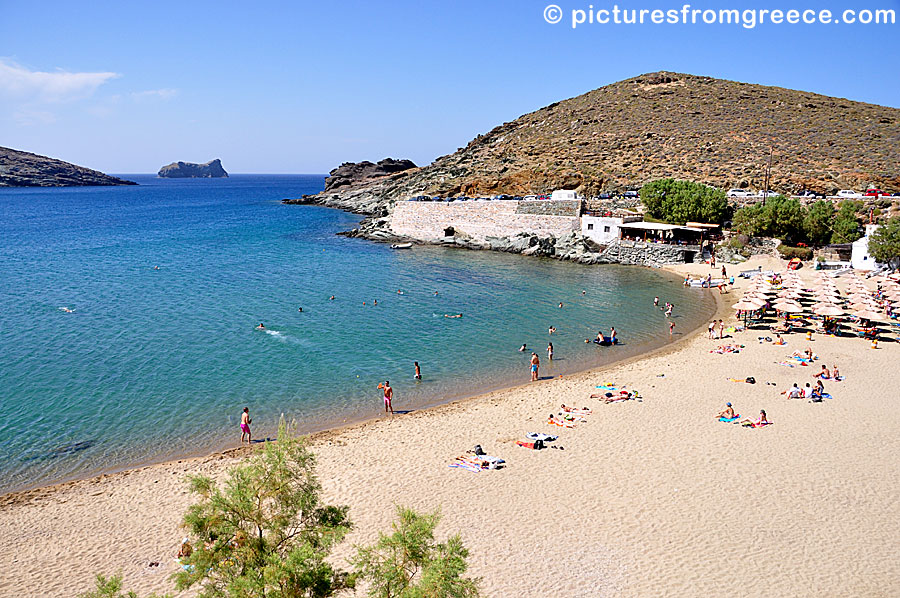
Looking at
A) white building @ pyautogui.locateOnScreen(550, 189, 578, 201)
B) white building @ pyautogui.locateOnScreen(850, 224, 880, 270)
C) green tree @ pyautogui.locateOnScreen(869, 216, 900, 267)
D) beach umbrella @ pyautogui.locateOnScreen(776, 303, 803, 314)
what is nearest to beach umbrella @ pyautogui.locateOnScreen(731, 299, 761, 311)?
beach umbrella @ pyautogui.locateOnScreen(776, 303, 803, 314)

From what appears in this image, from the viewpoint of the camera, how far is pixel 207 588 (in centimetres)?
644

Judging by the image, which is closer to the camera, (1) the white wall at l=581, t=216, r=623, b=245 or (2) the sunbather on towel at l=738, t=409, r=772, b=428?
(2) the sunbather on towel at l=738, t=409, r=772, b=428

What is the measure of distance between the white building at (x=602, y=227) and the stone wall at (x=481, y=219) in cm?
89

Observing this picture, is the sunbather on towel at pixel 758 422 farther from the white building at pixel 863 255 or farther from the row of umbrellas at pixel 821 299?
the white building at pixel 863 255

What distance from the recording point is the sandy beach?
11.0 m

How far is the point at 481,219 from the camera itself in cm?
5853

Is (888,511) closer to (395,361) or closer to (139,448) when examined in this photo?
(395,361)

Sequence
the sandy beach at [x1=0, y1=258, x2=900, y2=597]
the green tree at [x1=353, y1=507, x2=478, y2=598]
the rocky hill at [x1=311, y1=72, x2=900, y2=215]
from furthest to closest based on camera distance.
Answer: the rocky hill at [x1=311, y1=72, x2=900, y2=215]
the sandy beach at [x1=0, y1=258, x2=900, y2=597]
the green tree at [x1=353, y1=507, x2=478, y2=598]

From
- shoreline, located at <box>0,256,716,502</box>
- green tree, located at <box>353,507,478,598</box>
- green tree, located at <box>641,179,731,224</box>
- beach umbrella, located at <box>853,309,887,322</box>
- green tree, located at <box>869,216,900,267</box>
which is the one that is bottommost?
shoreline, located at <box>0,256,716,502</box>

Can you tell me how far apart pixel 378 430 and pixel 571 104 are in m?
83.2

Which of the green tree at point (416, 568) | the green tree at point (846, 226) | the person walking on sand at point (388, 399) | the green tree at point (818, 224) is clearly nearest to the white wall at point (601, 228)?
the green tree at point (818, 224)

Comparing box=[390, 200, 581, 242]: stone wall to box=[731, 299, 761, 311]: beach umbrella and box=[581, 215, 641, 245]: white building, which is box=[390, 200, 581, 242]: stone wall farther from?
box=[731, 299, 761, 311]: beach umbrella

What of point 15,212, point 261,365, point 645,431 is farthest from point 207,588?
point 15,212

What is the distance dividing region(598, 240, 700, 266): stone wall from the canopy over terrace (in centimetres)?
119
